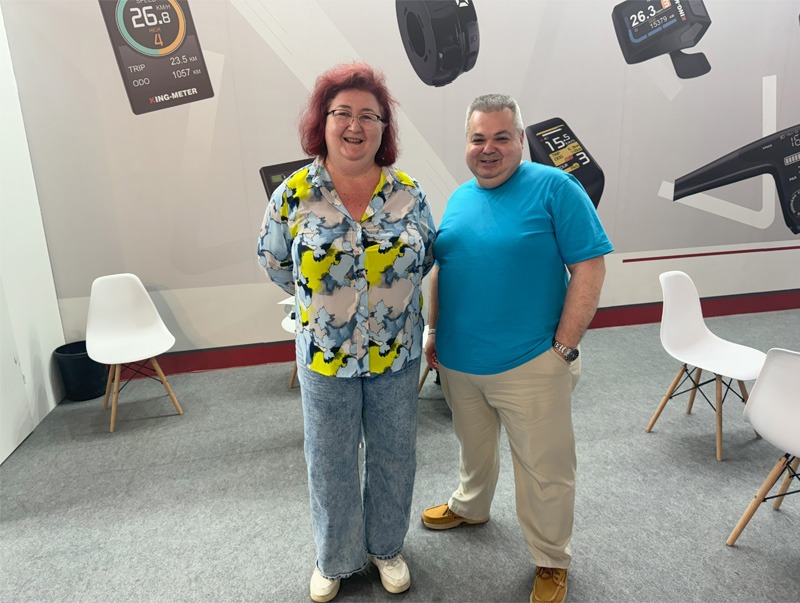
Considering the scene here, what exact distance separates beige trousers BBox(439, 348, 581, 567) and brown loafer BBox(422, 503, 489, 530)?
0.37 meters

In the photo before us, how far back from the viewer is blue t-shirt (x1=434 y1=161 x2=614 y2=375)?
155cm

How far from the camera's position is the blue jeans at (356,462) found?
1594 millimetres

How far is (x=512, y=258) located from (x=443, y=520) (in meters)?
1.13

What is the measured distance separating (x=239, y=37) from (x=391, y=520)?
10.4 ft

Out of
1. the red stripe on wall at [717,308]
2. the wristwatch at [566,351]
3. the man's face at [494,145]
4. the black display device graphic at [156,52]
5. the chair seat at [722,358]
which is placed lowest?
the red stripe on wall at [717,308]

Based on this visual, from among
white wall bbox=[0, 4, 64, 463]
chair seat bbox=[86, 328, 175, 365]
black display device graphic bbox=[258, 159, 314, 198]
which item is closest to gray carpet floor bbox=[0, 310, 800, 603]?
white wall bbox=[0, 4, 64, 463]

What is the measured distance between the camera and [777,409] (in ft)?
6.01

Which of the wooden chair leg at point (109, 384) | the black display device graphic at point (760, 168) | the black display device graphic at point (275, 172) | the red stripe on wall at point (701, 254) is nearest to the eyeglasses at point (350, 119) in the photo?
the black display device graphic at point (275, 172)

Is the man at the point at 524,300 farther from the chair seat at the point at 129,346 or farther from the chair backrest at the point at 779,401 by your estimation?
the chair seat at the point at 129,346

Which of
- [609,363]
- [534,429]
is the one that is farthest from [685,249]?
[534,429]

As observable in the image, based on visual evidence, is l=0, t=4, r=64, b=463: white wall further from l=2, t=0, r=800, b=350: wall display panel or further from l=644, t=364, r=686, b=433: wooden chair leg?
l=644, t=364, r=686, b=433: wooden chair leg

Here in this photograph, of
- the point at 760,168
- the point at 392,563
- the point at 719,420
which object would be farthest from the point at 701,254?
the point at 392,563

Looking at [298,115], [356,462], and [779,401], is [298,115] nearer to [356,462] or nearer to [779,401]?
[356,462]

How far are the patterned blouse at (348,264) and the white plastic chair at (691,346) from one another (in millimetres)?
1717
